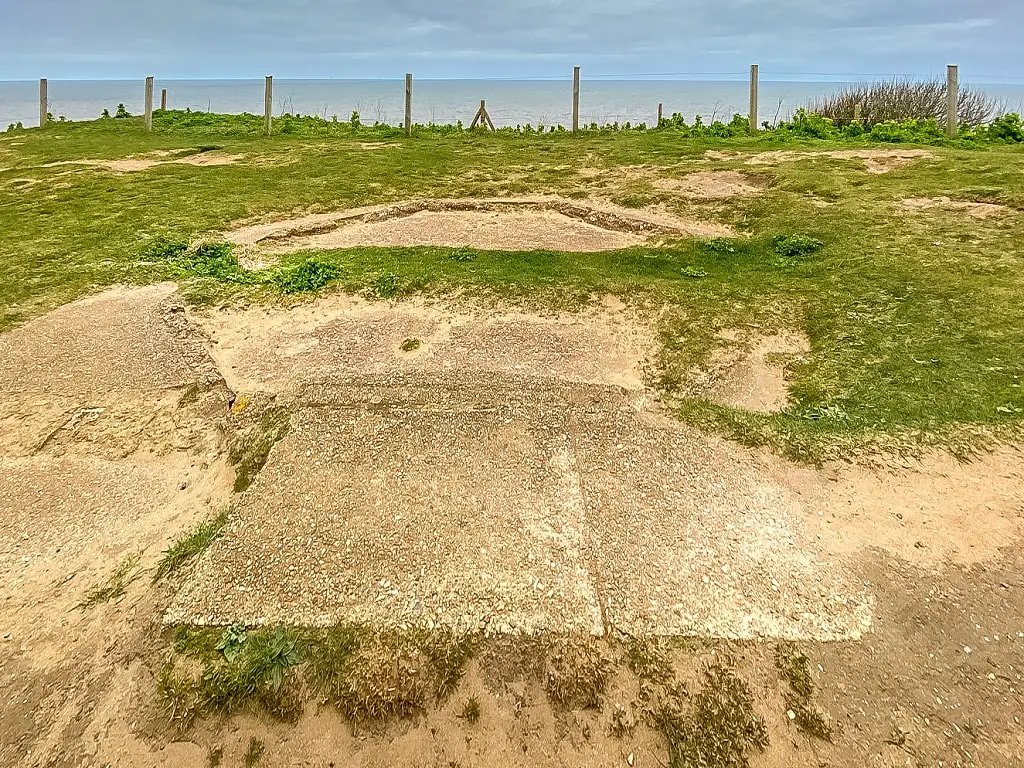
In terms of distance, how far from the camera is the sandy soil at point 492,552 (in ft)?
9.92

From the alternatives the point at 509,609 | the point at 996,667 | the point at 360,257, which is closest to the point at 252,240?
the point at 360,257

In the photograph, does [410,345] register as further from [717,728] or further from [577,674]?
[717,728]

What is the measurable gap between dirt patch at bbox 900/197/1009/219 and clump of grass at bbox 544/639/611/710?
31.6ft

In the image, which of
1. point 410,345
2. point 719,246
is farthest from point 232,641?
point 719,246

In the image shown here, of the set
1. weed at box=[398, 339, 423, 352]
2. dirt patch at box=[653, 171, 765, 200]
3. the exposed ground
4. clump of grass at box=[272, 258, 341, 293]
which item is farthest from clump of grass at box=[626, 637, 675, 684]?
dirt patch at box=[653, 171, 765, 200]

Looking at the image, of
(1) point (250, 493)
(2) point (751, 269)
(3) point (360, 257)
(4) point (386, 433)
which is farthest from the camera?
(3) point (360, 257)

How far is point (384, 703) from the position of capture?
3.14m

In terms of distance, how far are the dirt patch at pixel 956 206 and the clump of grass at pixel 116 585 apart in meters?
11.4

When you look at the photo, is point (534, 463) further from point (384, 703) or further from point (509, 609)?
point (384, 703)

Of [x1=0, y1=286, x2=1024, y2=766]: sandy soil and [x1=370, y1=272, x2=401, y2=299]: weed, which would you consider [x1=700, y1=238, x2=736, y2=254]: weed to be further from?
[x1=370, y1=272, x2=401, y2=299]: weed

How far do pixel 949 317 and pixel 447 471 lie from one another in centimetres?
559

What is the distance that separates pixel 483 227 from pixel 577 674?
28.0 ft

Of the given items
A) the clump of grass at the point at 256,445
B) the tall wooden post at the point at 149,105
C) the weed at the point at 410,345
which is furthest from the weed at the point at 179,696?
the tall wooden post at the point at 149,105

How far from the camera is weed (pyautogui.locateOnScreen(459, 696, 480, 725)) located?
10.1 ft
